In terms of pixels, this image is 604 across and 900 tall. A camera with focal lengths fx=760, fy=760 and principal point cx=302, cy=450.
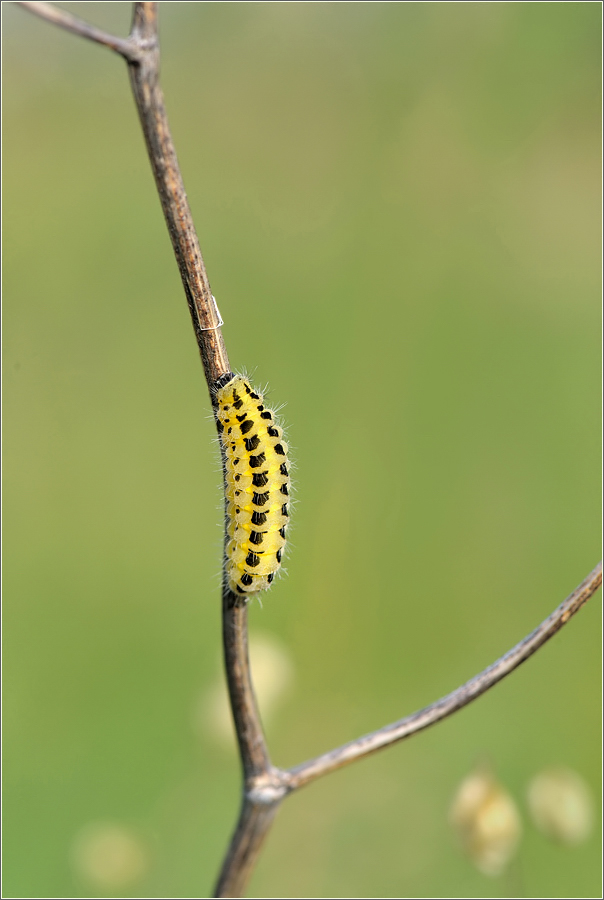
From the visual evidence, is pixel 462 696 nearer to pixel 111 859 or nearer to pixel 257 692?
pixel 257 692

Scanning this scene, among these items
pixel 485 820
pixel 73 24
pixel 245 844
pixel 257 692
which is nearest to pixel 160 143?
pixel 73 24

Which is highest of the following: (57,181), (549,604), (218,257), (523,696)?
(57,181)

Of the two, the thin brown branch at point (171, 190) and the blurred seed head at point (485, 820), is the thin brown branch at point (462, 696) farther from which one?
the blurred seed head at point (485, 820)

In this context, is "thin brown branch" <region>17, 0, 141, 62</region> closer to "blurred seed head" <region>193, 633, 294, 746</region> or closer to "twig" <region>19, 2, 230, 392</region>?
"twig" <region>19, 2, 230, 392</region>

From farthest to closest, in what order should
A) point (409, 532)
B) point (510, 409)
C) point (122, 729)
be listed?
point (510, 409)
point (409, 532)
point (122, 729)

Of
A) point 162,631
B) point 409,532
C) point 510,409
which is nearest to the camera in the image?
point 162,631

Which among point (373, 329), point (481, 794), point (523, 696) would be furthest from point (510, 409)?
point (481, 794)

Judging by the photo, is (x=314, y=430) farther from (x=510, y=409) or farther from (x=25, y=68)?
(x=25, y=68)
